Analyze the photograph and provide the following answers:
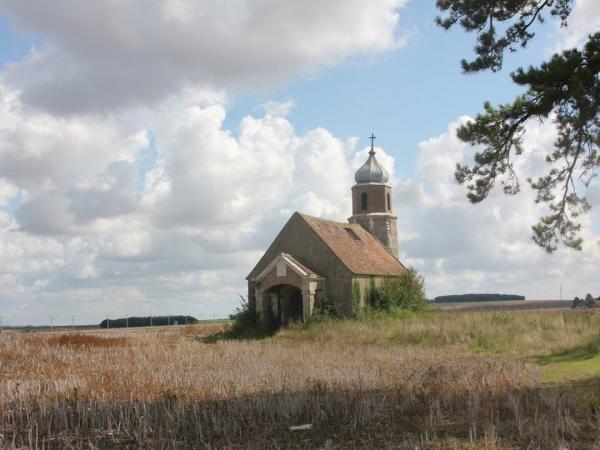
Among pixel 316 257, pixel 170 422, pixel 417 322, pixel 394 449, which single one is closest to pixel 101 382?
pixel 170 422

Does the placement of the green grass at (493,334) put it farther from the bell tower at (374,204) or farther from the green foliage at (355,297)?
the bell tower at (374,204)

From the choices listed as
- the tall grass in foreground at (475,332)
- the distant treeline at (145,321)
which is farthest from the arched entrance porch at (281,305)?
the distant treeline at (145,321)

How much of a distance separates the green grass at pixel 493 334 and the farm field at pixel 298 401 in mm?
379

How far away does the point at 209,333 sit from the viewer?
126 feet

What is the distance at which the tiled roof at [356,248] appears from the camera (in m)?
37.5

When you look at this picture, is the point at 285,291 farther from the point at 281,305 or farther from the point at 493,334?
the point at 493,334

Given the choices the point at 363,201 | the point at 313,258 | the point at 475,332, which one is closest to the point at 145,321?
the point at 363,201

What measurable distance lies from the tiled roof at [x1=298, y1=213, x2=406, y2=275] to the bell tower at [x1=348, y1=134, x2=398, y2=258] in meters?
1.86

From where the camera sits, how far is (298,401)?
12.4 metres

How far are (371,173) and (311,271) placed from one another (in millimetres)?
15784

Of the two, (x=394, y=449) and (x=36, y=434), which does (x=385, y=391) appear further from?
(x=36, y=434)

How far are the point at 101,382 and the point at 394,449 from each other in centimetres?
800

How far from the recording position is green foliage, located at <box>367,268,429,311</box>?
38.3 metres

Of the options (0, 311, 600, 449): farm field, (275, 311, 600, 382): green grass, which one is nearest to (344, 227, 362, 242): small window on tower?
(275, 311, 600, 382): green grass
